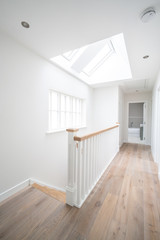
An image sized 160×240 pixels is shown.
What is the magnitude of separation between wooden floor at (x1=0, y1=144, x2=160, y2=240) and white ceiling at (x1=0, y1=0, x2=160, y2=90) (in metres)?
2.42

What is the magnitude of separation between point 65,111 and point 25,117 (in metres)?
1.44

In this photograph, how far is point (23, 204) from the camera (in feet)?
4.91

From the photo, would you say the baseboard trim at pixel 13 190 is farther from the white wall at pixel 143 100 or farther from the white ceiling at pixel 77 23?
the white wall at pixel 143 100

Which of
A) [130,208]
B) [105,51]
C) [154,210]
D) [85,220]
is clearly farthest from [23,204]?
[105,51]

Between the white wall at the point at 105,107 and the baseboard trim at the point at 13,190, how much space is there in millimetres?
3287

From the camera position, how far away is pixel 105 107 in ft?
14.4

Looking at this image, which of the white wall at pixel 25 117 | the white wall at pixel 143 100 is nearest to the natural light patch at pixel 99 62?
the white wall at pixel 25 117

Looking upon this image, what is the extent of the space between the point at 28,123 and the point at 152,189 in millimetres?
2530

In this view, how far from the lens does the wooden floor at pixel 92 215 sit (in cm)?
109

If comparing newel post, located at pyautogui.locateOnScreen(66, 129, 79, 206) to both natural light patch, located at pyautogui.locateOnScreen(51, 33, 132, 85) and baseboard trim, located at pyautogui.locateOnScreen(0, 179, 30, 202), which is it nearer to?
baseboard trim, located at pyautogui.locateOnScreen(0, 179, 30, 202)

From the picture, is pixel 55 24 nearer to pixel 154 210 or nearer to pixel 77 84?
pixel 77 84

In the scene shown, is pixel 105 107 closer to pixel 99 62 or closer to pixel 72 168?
pixel 99 62

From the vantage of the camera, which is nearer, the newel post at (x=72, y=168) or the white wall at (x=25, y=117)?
the newel post at (x=72, y=168)

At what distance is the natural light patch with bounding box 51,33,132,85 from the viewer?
2.73m
